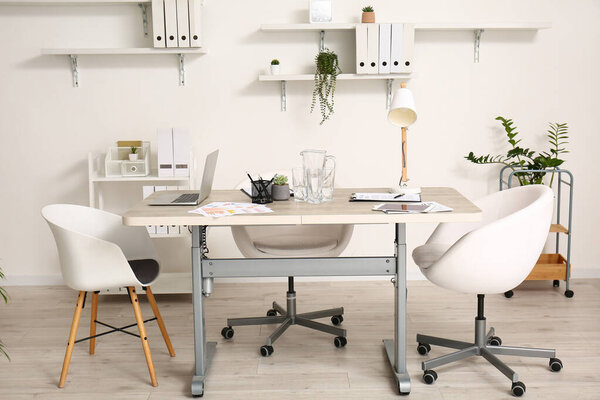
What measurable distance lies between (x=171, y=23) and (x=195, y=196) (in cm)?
139

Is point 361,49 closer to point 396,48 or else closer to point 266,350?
point 396,48

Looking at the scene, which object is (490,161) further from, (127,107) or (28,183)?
(28,183)

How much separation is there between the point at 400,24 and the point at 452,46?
45 cm

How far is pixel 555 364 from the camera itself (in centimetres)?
290

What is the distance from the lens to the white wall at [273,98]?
4.14 metres

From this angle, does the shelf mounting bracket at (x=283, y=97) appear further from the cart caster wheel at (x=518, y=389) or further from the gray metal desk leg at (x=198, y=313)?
the cart caster wheel at (x=518, y=389)

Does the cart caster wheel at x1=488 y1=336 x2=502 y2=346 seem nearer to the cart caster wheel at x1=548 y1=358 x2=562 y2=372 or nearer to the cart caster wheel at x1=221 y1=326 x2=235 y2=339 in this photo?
the cart caster wheel at x1=548 y1=358 x2=562 y2=372

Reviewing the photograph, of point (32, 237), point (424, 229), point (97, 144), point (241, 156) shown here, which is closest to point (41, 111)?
point (97, 144)

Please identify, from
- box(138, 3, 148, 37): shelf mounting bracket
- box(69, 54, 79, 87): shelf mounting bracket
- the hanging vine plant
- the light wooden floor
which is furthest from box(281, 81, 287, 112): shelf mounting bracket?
box(69, 54, 79, 87): shelf mounting bracket

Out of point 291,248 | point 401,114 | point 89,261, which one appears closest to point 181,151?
→ point 291,248

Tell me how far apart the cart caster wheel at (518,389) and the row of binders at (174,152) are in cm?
217

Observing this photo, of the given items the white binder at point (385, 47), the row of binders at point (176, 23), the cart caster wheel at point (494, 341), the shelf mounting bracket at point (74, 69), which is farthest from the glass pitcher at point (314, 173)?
the shelf mounting bracket at point (74, 69)

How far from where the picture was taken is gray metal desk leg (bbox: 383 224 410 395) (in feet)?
8.91

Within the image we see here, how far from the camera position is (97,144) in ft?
13.9
